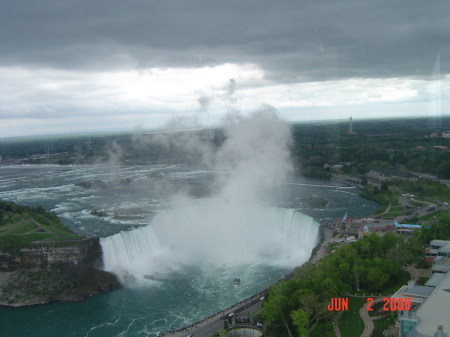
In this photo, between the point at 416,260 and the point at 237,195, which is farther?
the point at 237,195

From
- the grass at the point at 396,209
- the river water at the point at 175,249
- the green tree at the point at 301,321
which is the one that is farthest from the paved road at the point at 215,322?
the grass at the point at 396,209

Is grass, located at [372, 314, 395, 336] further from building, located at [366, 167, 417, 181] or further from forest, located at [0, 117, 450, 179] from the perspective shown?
building, located at [366, 167, 417, 181]

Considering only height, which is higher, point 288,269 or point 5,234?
point 5,234

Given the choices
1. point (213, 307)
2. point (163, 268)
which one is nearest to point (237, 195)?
point (163, 268)

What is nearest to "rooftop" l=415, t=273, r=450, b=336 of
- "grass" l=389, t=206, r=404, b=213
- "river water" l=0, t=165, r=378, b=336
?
"river water" l=0, t=165, r=378, b=336

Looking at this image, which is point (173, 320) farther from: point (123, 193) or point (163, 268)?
point (123, 193)

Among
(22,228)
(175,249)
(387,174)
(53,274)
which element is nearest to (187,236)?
(175,249)

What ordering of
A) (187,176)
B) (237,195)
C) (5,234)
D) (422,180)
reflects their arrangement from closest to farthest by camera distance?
(5,234) < (237,195) < (422,180) < (187,176)

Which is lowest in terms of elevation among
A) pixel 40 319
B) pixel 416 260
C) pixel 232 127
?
pixel 40 319
